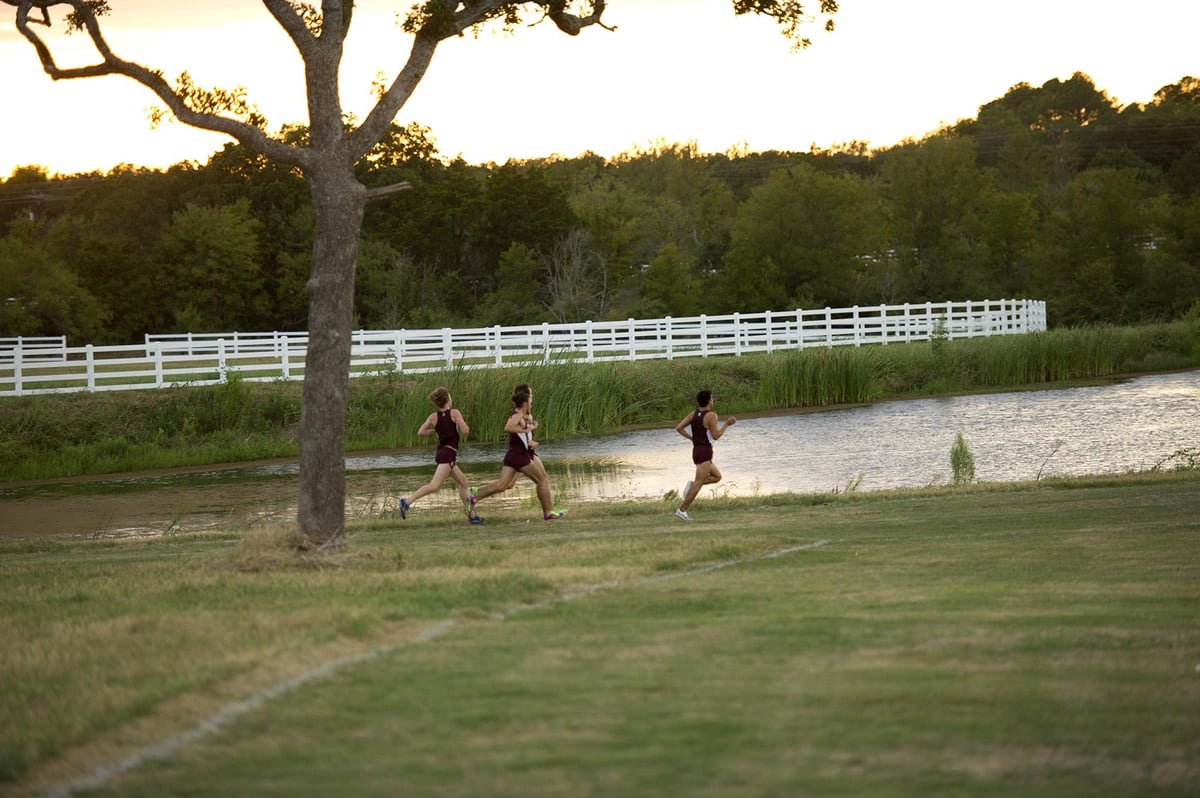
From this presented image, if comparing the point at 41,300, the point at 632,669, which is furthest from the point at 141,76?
the point at 41,300

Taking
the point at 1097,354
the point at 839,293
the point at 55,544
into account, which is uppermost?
the point at 839,293

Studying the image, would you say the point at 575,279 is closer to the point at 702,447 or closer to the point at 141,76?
the point at 702,447

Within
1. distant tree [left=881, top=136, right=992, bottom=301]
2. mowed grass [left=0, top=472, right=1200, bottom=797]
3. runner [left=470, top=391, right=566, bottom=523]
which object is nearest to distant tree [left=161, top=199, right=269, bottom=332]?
distant tree [left=881, top=136, right=992, bottom=301]

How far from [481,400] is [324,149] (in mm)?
19005

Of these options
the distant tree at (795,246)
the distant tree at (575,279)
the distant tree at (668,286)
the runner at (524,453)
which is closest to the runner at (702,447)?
the runner at (524,453)

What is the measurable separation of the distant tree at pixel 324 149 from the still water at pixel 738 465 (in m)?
5.42

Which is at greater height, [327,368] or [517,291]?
[517,291]

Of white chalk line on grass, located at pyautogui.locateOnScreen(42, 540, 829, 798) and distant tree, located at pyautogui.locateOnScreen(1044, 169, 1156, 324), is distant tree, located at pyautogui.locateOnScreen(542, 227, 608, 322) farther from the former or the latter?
white chalk line on grass, located at pyautogui.locateOnScreen(42, 540, 829, 798)

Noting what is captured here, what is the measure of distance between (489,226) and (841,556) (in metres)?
58.3

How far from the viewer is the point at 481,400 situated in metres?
30.4

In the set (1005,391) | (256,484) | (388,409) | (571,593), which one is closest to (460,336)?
(388,409)

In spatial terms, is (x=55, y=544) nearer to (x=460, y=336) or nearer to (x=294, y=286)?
(x=460, y=336)

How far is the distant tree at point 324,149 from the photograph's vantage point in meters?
11.3

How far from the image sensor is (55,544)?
15680 mm
